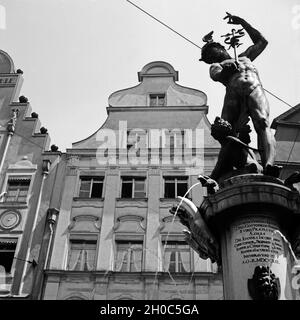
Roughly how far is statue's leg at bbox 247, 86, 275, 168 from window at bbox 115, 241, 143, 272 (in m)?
9.75

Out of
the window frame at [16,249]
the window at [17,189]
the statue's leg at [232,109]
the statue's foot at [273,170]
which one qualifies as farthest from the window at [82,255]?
the statue's foot at [273,170]

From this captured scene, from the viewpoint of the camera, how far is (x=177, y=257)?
589 inches

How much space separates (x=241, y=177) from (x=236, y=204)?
40cm

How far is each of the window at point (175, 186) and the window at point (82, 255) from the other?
3386 mm

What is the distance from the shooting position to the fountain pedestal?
4.68 m

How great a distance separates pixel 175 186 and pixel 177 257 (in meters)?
3.02

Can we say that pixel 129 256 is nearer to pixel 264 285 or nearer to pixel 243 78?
pixel 243 78

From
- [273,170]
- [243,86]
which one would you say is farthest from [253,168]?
[243,86]

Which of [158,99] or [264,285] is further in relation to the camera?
[158,99]

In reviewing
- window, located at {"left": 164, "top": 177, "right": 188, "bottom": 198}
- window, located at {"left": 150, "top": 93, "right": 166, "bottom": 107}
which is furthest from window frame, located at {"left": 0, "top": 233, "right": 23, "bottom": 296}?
window, located at {"left": 150, "top": 93, "right": 166, "bottom": 107}

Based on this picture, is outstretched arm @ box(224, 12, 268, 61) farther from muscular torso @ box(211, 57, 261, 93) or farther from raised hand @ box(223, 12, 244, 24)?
muscular torso @ box(211, 57, 261, 93)

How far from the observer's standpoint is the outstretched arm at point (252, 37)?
6.93 metres

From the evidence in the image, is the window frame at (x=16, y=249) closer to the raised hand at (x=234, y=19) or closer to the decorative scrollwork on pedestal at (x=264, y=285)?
the raised hand at (x=234, y=19)

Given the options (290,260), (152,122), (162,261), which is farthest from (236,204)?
(152,122)
